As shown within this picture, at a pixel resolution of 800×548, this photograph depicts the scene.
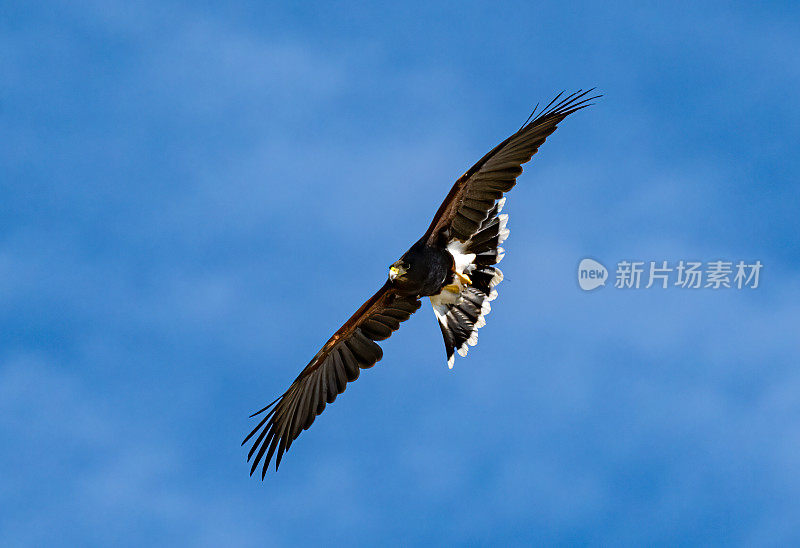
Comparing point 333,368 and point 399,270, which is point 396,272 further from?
point 333,368

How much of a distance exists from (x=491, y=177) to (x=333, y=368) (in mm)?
3830

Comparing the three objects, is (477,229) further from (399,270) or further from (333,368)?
(333,368)

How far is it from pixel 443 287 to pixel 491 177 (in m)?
2.13

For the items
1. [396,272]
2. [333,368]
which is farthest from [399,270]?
[333,368]

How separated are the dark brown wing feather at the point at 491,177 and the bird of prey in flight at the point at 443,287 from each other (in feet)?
0.04

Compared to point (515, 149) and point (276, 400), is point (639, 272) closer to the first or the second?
point (515, 149)

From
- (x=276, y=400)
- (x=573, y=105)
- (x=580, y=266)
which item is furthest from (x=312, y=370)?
(x=573, y=105)

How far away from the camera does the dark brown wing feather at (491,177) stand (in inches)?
512

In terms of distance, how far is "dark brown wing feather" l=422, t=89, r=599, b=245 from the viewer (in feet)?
42.7

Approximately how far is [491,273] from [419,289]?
120cm

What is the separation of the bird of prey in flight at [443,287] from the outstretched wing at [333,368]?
0.05ft

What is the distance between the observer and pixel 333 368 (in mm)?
14461

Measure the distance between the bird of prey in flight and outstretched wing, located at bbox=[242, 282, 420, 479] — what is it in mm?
15

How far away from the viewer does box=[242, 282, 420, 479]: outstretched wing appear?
14219 millimetres
